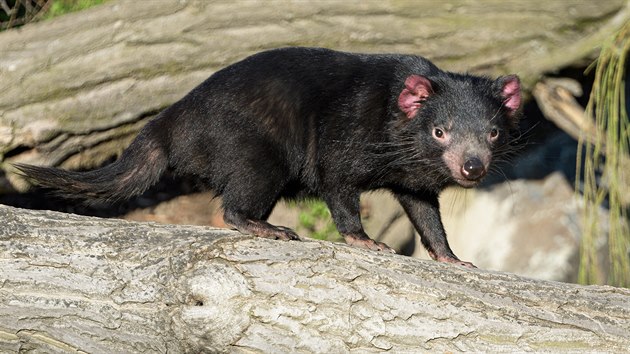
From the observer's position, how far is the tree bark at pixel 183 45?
19.5ft

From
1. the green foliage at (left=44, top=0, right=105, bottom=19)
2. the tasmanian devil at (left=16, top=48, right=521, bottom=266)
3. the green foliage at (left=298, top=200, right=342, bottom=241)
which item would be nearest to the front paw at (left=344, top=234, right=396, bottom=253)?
the tasmanian devil at (left=16, top=48, right=521, bottom=266)

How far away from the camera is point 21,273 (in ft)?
13.0

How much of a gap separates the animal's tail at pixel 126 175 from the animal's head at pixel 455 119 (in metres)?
1.31

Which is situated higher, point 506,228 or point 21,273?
point 21,273

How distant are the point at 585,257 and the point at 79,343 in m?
2.68

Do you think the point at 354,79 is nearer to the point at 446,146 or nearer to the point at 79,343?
the point at 446,146

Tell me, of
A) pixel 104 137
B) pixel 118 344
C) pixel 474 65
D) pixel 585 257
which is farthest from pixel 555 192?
pixel 118 344

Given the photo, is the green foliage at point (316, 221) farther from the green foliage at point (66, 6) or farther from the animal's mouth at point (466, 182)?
the animal's mouth at point (466, 182)

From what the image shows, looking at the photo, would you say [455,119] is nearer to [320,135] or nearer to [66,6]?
[320,135]

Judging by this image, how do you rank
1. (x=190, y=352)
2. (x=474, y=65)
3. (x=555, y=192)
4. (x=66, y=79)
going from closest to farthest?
(x=190, y=352)
(x=66, y=79)
(x=474, y=65)
(x=555, y=192)

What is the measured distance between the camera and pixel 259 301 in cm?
383

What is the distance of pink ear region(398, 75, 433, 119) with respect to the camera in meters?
4.84

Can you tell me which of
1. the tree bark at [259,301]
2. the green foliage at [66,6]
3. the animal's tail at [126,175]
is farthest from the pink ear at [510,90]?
the green foliage at [66,6]

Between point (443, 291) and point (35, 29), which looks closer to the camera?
point (443, 291)
